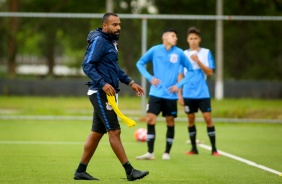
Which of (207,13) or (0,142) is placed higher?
(207,13)

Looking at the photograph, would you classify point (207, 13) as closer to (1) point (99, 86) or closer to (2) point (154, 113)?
(2) point (154, 113)

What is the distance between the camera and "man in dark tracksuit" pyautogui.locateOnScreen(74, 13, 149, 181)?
9.35 metres

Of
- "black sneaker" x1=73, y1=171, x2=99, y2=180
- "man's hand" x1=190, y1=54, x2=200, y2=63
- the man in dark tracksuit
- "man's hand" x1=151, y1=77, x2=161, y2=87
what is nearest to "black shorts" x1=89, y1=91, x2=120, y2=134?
the man in dark tracksuit

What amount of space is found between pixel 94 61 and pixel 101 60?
0.53 ft

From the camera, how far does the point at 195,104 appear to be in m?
13.4

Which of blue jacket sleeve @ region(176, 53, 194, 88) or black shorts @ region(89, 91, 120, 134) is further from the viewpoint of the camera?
blue jacket sleeve @ region(176, 53, 194, 88)

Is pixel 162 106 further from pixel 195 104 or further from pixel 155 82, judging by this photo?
pixel 195 104

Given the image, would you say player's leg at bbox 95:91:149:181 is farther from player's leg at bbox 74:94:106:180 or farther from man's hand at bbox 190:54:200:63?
man's hand at bbox 190:54:200:63

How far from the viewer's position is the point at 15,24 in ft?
107

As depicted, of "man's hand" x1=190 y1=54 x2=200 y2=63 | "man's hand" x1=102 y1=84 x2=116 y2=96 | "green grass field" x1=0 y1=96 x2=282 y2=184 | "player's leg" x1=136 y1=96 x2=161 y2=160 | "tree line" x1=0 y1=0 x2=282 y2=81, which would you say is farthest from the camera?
"tree line" x1=0 y1=0 x2=282 y2=81

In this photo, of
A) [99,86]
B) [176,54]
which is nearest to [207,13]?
[176,54]

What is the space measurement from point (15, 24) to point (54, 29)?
414 centimetres

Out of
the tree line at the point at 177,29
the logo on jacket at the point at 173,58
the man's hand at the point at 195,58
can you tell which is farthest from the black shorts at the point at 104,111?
the tree line at the point at 177,29

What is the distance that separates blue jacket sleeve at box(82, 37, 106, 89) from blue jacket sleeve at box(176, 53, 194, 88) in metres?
3.05
